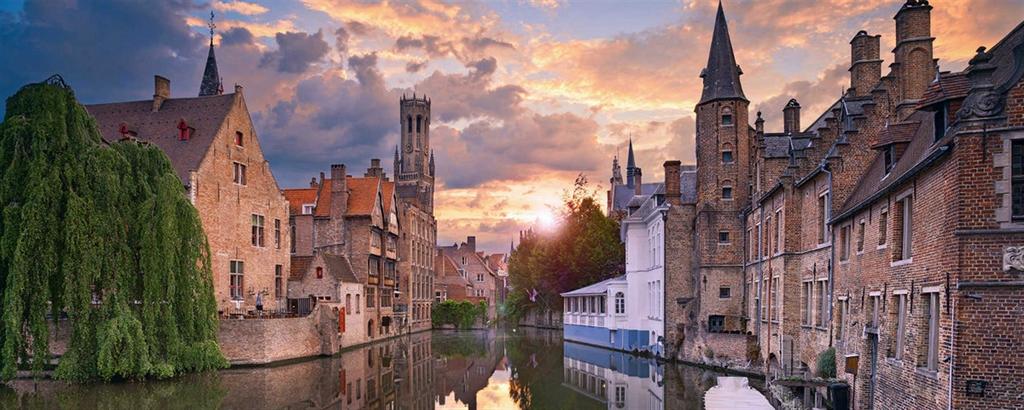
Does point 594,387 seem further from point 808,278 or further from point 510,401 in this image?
point 808,278

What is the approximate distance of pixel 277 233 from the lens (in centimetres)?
3909

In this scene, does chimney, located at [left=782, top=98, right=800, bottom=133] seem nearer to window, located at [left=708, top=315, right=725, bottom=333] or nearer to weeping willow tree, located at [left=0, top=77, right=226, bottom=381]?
window, located at [left=708, top=315, right=725, bottom=333]

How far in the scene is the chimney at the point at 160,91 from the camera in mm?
36656

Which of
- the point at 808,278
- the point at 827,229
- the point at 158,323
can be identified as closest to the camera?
the point at 827,229

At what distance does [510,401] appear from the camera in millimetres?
22625

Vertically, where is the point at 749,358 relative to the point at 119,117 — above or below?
below

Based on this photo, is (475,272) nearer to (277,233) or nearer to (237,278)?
(277,233)

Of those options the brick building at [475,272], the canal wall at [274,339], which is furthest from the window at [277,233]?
the brick building at [475,272]

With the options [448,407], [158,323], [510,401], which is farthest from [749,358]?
[158,323]

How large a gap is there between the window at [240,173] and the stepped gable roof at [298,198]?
9.96 m

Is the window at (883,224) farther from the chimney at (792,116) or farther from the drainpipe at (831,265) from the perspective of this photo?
the chimney at (792,116)

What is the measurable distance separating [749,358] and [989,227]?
17.8m

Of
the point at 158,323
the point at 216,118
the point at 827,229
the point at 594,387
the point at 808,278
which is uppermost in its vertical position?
the point at 216,118

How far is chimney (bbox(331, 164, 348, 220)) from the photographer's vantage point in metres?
45.8
